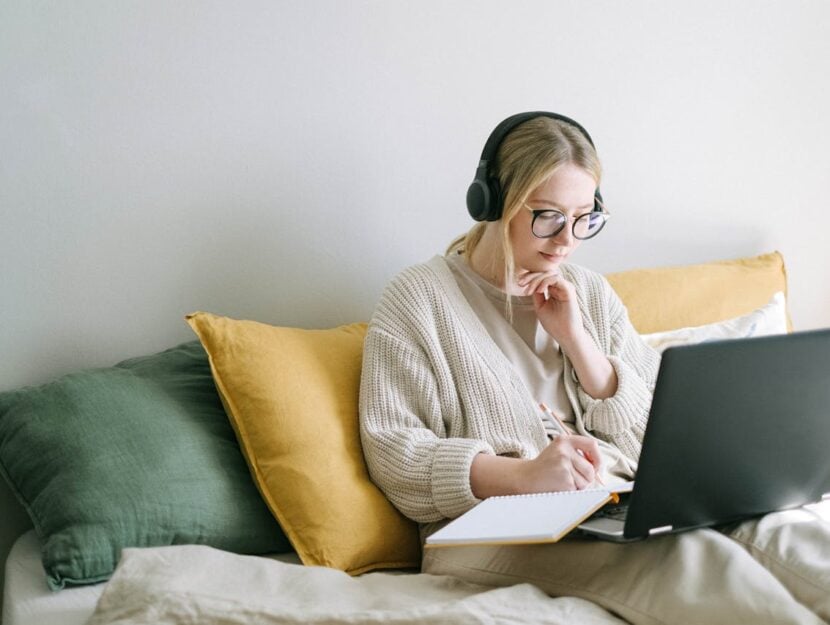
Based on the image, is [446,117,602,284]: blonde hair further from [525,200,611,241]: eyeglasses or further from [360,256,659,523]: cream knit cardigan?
[360,256,659,523]: cream knit cardigan

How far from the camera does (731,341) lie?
121 centimetres

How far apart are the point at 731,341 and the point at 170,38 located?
1.14 meters

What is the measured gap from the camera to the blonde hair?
1746 millimetres

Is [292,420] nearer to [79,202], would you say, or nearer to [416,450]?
[416,450]

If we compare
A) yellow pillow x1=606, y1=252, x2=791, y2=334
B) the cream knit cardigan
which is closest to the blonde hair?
the cream knit cardigan

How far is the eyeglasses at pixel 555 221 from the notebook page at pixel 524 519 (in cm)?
51

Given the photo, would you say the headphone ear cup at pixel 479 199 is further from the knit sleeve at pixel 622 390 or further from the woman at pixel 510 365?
the knit sleeve at pixel 622 390

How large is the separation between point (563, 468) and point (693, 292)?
97 cm

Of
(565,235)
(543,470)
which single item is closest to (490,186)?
(565,235)

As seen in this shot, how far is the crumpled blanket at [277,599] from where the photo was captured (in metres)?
1.17

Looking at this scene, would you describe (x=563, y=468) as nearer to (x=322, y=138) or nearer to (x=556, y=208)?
(x=556, y=208)

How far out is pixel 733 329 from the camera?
2197 mm

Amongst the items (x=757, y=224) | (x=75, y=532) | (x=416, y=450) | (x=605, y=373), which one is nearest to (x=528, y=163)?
(x=605, y=373)

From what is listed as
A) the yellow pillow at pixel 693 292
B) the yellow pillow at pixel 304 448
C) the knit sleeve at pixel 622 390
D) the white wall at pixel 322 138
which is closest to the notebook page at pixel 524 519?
the yellow pillow at pixel 304 448
